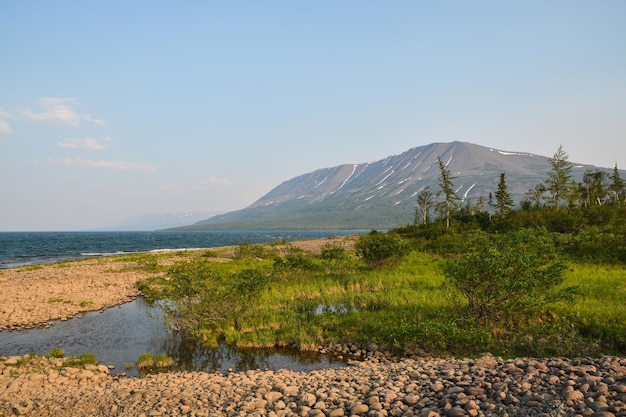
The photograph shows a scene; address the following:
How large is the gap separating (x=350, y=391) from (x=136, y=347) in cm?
1003

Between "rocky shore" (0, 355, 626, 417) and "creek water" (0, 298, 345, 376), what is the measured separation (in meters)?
1.50

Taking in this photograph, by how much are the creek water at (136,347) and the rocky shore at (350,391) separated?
150 cm

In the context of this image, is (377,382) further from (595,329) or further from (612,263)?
(612,263)

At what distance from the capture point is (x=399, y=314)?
15.6 meters

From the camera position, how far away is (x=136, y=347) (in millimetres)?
14719

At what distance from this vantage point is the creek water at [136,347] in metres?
12.7

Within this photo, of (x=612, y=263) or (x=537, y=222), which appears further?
(x=537, y=222)

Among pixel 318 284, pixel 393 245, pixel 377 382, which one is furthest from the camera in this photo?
pixel 393 245

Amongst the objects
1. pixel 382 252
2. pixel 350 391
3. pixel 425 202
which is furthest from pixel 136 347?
pixel 425 202

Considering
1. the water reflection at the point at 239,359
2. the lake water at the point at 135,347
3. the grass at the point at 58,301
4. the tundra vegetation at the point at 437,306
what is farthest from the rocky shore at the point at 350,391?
the grass at the point at 58,301

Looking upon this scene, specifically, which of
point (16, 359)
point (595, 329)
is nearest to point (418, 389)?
point (595, 329)

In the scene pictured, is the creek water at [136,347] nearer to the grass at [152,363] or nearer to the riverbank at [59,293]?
the grass at [152,363]

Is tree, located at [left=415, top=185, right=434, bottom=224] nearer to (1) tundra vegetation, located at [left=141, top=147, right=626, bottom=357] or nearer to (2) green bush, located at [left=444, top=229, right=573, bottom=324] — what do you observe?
(1) tundra vegetation, located at [left=141, top=147, right=626, bottom=357]

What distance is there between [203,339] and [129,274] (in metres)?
23.0
